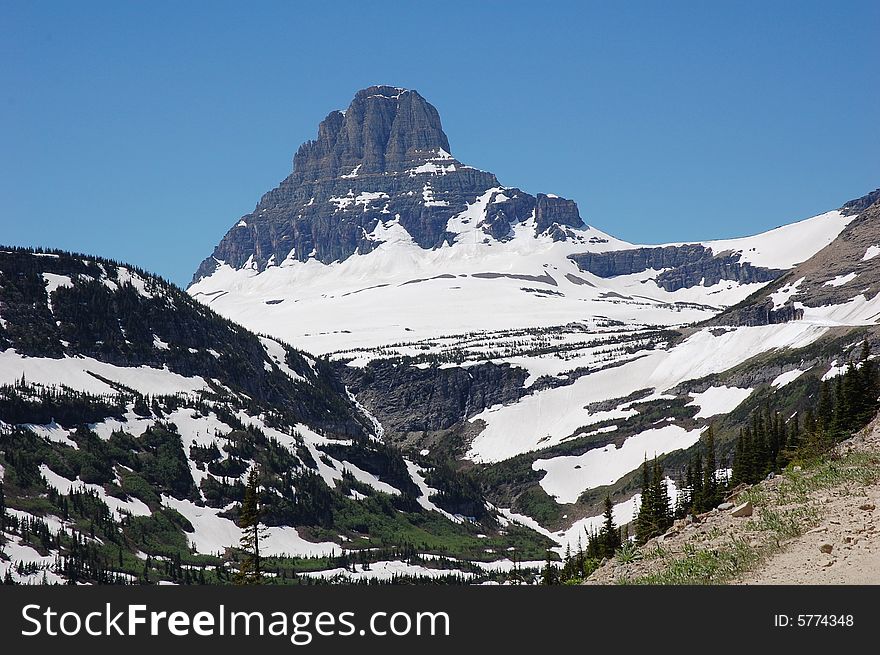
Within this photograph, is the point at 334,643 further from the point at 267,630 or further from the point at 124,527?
the point at 124,527

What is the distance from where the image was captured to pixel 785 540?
35250 millimetres

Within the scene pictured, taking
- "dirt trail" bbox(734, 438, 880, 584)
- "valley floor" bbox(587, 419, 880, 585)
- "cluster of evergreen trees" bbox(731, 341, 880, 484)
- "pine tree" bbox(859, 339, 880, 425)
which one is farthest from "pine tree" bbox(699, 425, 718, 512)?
"dirt trail" bbox(734, 438, 880, 584)

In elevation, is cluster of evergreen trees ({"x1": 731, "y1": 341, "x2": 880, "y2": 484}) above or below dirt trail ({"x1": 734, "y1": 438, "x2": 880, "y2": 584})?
above

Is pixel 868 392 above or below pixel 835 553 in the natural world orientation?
above

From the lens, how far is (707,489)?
3302 inches

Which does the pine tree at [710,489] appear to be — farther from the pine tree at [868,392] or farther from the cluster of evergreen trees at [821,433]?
the pine tree at [868,392]

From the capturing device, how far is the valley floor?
106ft

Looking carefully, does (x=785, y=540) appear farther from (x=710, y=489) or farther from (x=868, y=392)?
(x=710, y=489)

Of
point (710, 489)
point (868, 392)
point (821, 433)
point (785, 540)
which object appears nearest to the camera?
point (785, 540)

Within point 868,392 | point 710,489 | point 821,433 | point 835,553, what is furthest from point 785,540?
point 710,489

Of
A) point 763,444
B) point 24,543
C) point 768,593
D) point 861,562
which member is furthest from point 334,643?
point 24,543

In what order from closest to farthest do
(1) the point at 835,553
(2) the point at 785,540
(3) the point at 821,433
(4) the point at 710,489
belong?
(1) the point at 835,553 < (2) the point at 785,540 < (3) the point at 821,433 < (4) the point at 710,489

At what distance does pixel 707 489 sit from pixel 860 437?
107ft

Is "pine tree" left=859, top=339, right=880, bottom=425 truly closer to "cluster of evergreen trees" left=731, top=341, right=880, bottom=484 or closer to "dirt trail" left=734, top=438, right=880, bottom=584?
"cluster of evergreen trees" left=731, top=341, right=880, bottom=484
